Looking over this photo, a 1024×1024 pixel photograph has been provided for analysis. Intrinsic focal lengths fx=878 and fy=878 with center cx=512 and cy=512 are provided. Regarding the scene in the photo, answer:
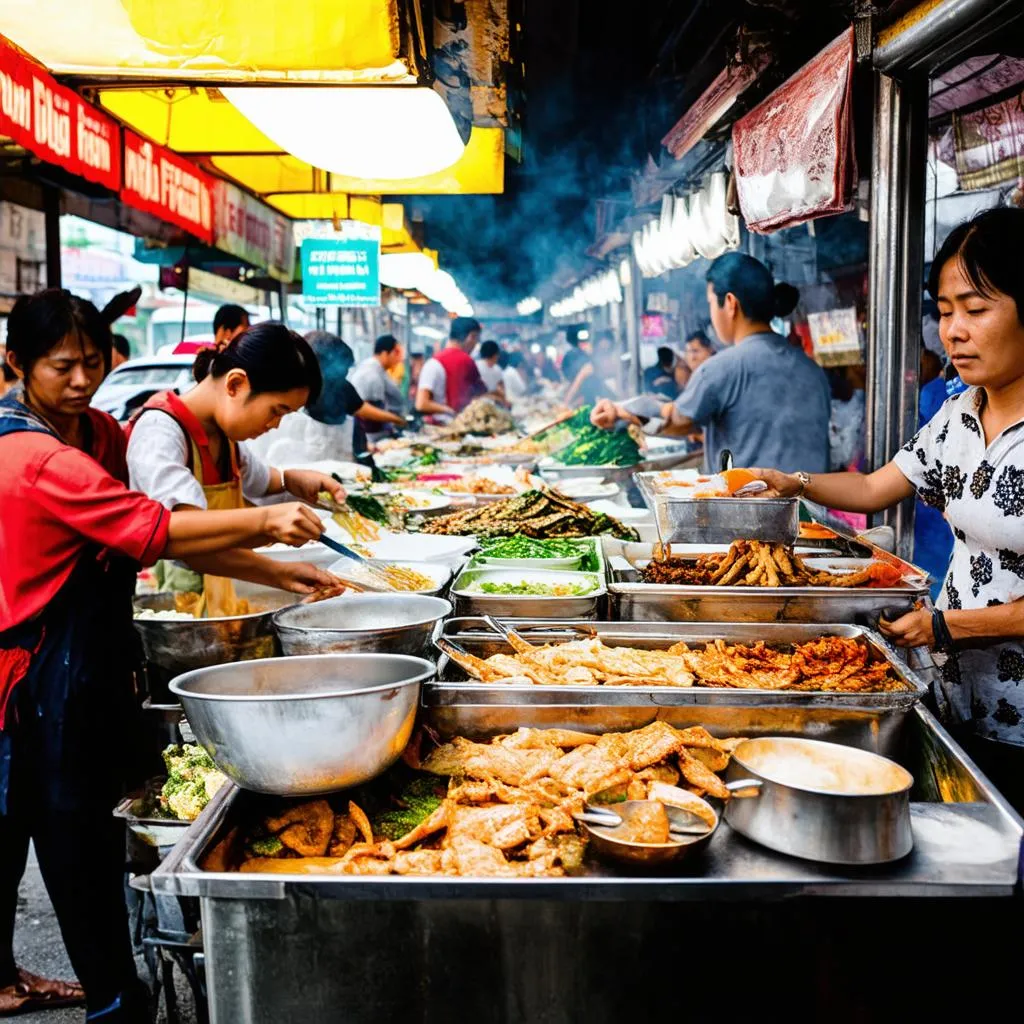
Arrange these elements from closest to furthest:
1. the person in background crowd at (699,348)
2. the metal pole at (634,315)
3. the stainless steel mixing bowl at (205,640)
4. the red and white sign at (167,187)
A: the stainless steel mixing bowl at (205,640) < the red and white sign at (167,187) < the person in background crowd at (699,348) < the metal pole at (634,315)

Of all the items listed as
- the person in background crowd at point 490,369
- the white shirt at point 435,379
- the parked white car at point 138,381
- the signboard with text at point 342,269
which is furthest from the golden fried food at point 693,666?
the person in background crowd at point 490,369

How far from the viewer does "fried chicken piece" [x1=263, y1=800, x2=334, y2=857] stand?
1690 mm

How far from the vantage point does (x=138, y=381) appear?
14.4 meters

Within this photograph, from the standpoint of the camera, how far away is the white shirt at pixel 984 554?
8.20ft

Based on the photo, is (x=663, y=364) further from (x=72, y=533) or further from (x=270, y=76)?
(x=72, y=533)

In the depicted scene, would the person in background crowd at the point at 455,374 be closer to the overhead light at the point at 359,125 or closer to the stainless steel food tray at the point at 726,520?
the overhead light at the point at 359,125

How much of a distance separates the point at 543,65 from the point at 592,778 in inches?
307

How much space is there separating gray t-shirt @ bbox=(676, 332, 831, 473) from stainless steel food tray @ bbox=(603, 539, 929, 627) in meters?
2.35

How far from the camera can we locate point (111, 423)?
3.33 meters

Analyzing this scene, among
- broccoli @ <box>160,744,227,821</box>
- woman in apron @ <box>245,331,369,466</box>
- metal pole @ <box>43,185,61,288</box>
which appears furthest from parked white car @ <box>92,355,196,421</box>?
broccoli @ <box>160,744,227,821</box>

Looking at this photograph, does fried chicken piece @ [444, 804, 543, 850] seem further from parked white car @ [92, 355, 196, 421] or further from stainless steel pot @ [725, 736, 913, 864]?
parked white car @ [92, 355, 196, 421]

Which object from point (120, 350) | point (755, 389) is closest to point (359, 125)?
point (755, 389)

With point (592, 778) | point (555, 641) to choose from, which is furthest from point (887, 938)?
point (555, 641)

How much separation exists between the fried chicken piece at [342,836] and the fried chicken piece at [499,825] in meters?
0.20
